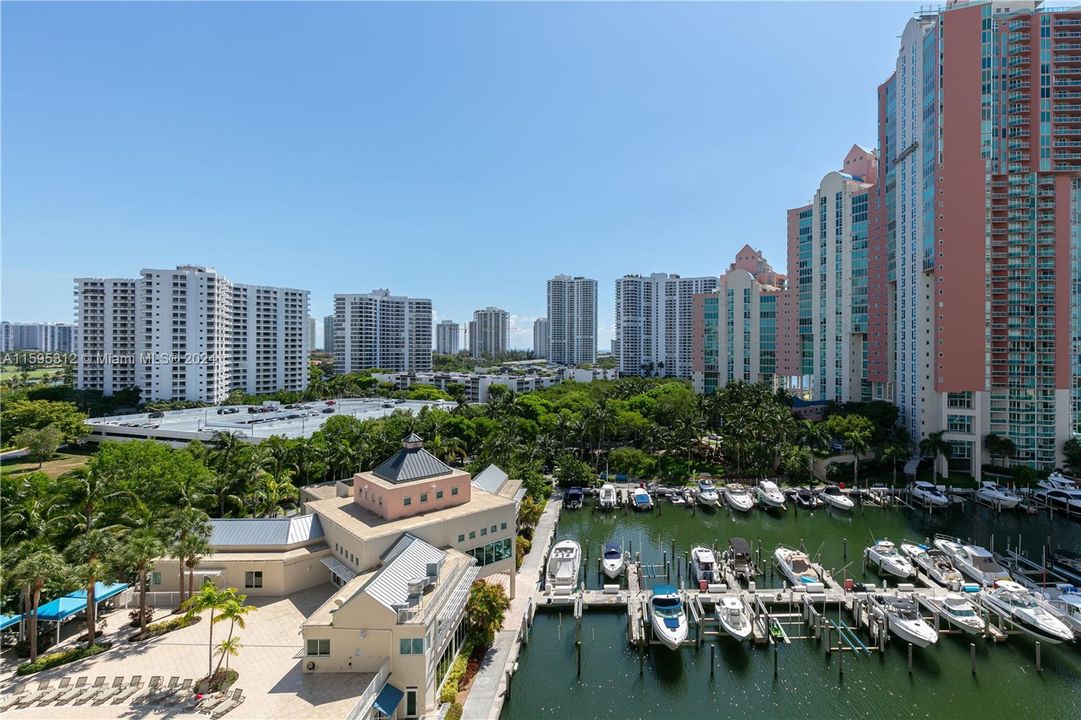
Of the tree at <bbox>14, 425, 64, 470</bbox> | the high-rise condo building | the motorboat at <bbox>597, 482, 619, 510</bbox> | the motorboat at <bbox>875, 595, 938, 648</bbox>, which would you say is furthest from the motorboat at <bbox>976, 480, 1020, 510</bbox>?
the tree at <bbox>14, 425, 64, 470</bbox>

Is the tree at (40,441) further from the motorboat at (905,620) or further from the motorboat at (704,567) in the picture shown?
the motorboat at (905,620)

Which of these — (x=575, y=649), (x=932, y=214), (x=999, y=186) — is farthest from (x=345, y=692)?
(x=999, y=186)

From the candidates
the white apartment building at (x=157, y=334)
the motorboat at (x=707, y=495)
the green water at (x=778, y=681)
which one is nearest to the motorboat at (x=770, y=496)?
the motorboat at (x=707, y=495)

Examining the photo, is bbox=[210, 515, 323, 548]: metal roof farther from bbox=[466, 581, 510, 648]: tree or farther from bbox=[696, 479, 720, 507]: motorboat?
bbox=[696, 479, 720, 507]: motorboat

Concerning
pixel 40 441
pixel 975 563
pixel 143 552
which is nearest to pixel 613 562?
pixel 975 563

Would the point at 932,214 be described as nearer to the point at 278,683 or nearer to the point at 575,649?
the point at 575,649

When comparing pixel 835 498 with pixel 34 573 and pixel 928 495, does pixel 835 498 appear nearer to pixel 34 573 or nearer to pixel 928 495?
pixel 928 495
